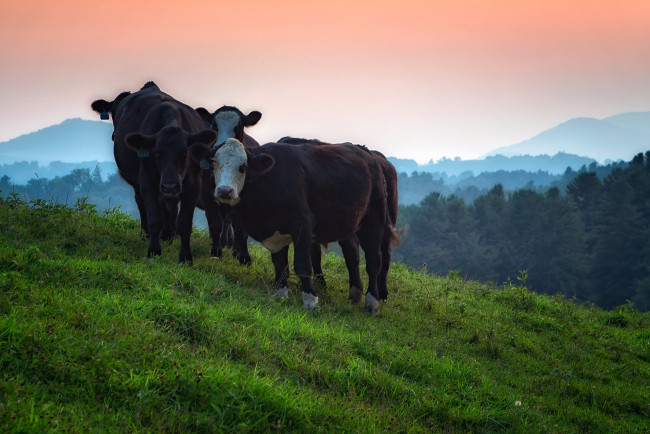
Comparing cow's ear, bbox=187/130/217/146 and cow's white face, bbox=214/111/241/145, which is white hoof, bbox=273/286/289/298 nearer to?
cow's white face, bbox=214/111/241/145

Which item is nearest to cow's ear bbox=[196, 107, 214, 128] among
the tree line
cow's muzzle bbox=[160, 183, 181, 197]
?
cow's muzzle bbox=[160, 183, 181, 197]

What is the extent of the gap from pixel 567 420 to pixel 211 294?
450cm

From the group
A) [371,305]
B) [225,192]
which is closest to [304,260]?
[371,305]

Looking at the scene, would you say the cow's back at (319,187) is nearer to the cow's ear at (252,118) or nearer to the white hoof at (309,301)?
the white hoof at (309,301)

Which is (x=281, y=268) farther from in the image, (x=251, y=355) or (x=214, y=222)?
(x=251, y=355)

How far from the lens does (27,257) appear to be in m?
6.32

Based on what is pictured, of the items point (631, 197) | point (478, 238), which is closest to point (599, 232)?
point (631, 197)

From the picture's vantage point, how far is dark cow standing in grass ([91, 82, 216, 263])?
28.7ft

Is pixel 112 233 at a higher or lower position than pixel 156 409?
higher

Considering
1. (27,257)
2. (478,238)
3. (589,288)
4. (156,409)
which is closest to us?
(156,409)

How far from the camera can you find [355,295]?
9203mm

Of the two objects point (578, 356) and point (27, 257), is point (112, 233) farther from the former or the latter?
point (578, 356)

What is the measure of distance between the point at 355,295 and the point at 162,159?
156 inches

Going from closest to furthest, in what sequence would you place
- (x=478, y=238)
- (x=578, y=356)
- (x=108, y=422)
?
(x=108, y=422), (x=578, y=356), (x=478, y=238)
